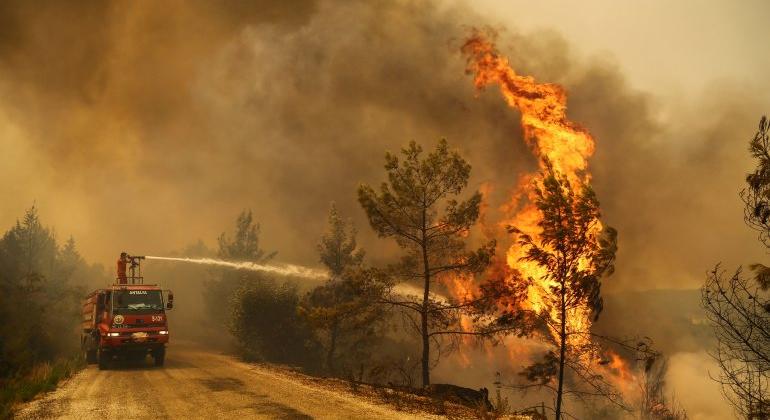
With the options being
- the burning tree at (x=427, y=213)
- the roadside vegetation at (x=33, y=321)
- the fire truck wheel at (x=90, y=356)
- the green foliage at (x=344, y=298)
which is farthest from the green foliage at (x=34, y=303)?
the burning tree at (x=427, y=213)

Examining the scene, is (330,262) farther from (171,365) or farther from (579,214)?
(579,214)

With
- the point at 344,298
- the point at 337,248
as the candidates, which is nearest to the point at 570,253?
the point at 344,298

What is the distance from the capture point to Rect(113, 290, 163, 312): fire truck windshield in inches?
822

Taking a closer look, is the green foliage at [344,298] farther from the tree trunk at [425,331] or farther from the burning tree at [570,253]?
the burning tree at [570,253]

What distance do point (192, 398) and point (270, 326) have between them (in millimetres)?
18699

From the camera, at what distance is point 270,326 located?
32.9m

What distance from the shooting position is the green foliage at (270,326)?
1281 inches

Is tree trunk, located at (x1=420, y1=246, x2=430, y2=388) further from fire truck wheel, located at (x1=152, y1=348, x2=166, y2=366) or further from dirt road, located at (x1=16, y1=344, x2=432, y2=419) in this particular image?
fire truck wheel, located at (x1=152, y1=348, x2=166, y2=366)

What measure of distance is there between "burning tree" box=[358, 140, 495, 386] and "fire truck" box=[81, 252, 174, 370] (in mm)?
9810

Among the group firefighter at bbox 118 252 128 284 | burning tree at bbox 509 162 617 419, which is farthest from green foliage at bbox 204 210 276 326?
burning tree at bbox 509 162 617 419

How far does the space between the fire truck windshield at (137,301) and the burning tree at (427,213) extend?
10497mm

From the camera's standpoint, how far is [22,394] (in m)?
14.5

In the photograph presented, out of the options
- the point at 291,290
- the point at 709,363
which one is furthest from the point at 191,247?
the point at 709,363

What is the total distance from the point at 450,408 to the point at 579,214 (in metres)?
6.67
